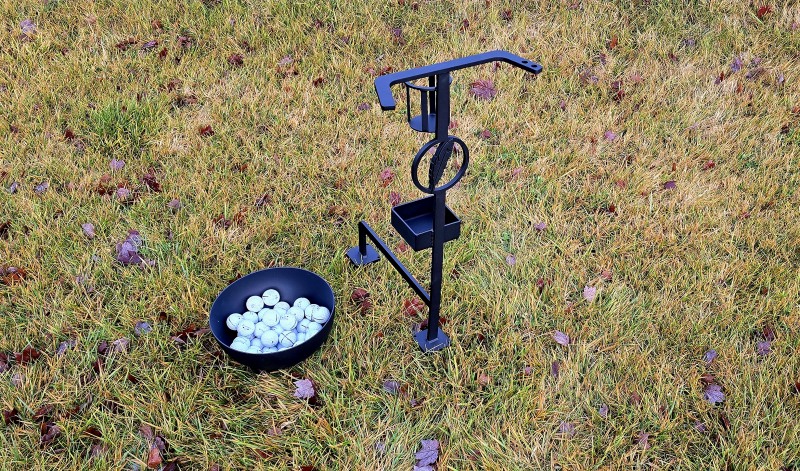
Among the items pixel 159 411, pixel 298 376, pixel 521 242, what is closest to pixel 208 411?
pixel 159 411

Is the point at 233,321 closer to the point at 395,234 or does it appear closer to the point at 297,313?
the point at 297,313

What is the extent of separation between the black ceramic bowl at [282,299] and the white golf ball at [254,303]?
0.06 m

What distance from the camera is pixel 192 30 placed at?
4520 mm

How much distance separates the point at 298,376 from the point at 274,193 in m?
1.26

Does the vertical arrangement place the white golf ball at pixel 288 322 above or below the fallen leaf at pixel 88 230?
below

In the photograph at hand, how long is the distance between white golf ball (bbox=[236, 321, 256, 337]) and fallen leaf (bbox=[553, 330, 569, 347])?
4.12 ft

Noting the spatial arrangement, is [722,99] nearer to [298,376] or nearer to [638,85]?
[638,85]

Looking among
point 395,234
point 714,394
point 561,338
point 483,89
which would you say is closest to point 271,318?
point 395,234

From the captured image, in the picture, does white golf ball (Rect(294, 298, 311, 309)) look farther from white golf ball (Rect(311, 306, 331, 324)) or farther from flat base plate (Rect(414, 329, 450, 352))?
flat base plate (Rect(414, 329, 450, 352))

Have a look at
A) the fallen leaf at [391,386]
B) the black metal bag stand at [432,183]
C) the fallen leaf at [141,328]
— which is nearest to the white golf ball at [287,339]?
the fallen leaf at [391,386]

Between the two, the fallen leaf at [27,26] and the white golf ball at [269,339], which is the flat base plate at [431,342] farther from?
the fallen leaf at [27,26]

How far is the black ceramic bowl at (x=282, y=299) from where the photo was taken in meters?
2.25

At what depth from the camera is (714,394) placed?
235 cm

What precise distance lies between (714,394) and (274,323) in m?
1.74
